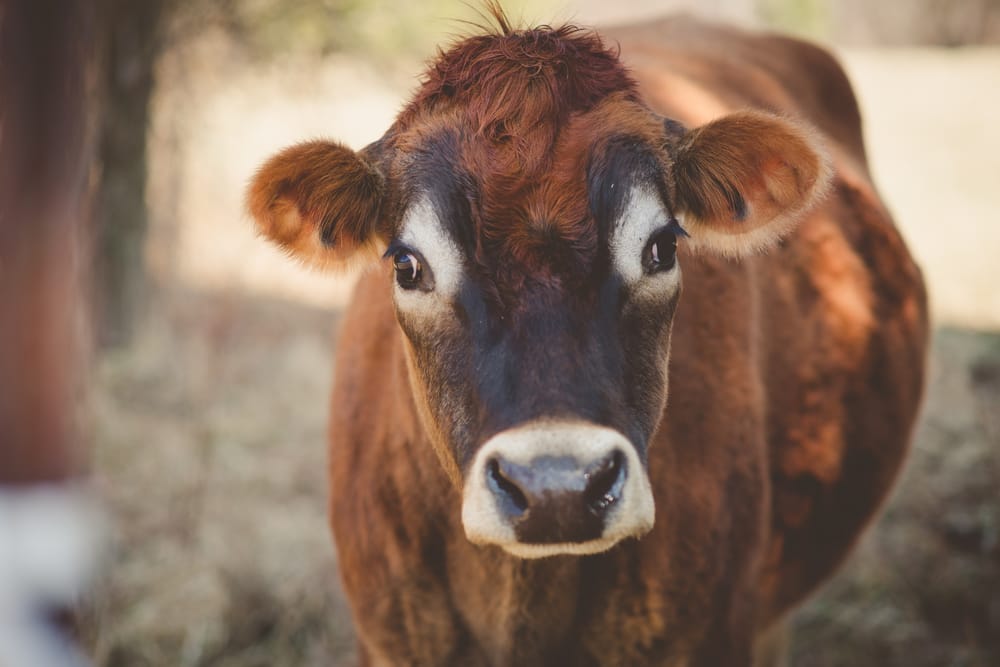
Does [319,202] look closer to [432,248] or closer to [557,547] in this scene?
[432,248]

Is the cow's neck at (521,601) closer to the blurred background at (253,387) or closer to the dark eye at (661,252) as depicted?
the dark eye at (661,252)

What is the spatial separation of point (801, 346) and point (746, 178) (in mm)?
1102

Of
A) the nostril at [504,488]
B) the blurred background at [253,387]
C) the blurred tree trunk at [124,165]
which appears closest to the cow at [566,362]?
the nostril at [504,488]

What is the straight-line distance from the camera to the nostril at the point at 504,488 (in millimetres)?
1855

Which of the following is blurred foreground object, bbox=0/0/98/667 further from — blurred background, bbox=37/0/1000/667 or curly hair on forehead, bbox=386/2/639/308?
curly hair on forehead, bbox=386/2/639/308

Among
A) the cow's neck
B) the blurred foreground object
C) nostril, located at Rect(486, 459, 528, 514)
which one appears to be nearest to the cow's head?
nostril, located at Rect(486, 459, 528, 514)

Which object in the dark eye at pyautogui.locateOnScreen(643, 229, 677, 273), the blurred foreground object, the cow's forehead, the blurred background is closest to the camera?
the blurred foreground object

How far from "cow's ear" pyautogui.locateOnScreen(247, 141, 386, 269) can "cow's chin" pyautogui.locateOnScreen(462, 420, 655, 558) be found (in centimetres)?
75

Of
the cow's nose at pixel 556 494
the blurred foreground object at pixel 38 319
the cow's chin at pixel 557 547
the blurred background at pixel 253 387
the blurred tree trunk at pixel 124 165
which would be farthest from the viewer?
the blurred tree trunk at pixel 124 165

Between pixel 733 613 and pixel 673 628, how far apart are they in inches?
9.4

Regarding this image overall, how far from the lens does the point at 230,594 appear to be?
14.5 feet

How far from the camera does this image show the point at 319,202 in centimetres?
236

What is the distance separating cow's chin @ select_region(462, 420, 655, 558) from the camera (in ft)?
5.86

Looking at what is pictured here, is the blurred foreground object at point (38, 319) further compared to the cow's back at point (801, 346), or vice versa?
the cow's back at point (801, 346)
